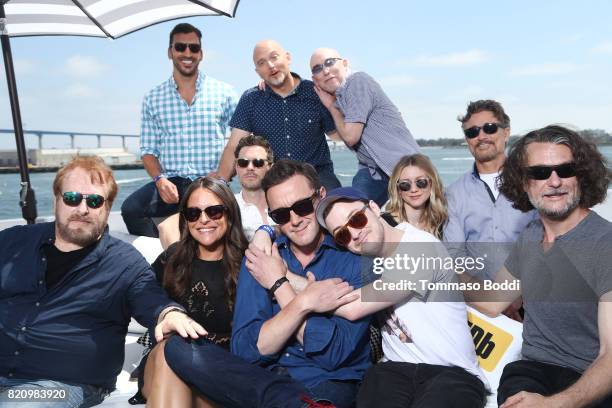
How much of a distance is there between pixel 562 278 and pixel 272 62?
9.38 ft

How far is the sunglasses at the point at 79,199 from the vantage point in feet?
9.12

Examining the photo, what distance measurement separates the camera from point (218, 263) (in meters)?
2.94

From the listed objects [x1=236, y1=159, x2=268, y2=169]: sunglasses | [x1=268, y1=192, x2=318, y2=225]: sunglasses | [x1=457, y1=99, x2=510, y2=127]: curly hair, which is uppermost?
[x1=457, y1=99, x2=510, y2=127]: curly hair

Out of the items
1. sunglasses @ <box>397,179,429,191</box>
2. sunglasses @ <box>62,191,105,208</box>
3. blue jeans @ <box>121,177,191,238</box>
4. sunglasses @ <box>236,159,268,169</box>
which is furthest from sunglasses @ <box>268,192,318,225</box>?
blue jeans @ <box>121,177,191,238</box>

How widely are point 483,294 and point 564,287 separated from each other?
0.59m

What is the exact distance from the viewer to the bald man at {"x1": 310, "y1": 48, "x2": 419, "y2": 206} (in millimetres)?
4160

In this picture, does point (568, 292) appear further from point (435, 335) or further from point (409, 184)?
point (409, 184)

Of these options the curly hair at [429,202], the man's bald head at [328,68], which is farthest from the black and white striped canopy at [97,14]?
the curly hair at [429,202]

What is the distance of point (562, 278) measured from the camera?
2297 mm

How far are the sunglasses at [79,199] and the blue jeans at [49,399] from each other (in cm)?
85

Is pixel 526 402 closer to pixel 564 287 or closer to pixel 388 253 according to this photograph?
pixel 564 287

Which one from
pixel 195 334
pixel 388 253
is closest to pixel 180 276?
pixel 195 334

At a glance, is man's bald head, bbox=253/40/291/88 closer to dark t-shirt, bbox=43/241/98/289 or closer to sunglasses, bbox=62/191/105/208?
sunglasses, bbox=62/191/105/208

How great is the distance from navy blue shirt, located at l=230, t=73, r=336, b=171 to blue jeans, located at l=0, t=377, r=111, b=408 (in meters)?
2.44
